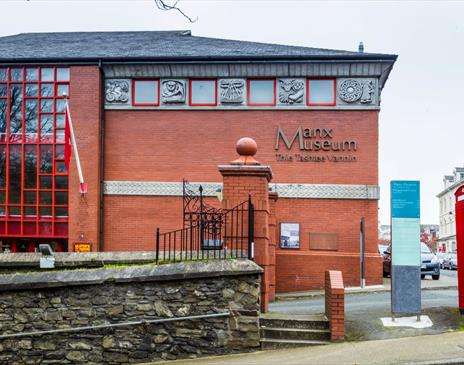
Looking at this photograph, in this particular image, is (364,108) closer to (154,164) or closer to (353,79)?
(353,79)

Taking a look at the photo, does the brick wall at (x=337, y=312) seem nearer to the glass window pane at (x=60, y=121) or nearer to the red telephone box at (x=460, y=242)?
the red telephone box at (x=460, y=242)

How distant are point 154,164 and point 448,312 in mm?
12273

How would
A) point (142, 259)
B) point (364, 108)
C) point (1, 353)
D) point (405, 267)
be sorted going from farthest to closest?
point (364, 108), point (142, 259), point (405, 267), point (1, 353)

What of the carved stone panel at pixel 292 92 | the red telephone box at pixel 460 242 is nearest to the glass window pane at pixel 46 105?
the carved stone panel at pixel 292 92

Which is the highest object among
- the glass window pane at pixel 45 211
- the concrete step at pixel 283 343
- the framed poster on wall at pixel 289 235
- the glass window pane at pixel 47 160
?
the glass window pane at pixel 47 160

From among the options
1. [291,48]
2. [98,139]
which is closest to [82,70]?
[98,139]

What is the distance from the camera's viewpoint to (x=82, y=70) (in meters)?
20.5

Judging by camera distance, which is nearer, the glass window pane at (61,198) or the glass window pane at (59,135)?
the glass window pane at (61,198)

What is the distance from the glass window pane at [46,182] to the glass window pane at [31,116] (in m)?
1.68

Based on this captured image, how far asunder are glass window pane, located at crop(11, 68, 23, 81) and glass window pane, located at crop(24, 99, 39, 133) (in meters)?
0.84

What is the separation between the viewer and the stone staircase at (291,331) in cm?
906

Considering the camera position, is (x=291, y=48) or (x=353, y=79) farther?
(x=291, y=48)

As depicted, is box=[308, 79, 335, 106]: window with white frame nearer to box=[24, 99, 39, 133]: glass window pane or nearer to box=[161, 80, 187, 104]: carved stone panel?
box=[161, 80, 187, 104]: carved stone panel

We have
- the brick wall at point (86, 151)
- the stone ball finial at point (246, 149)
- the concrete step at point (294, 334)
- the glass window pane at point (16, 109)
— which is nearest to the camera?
the concrete step at point (294, 334)
